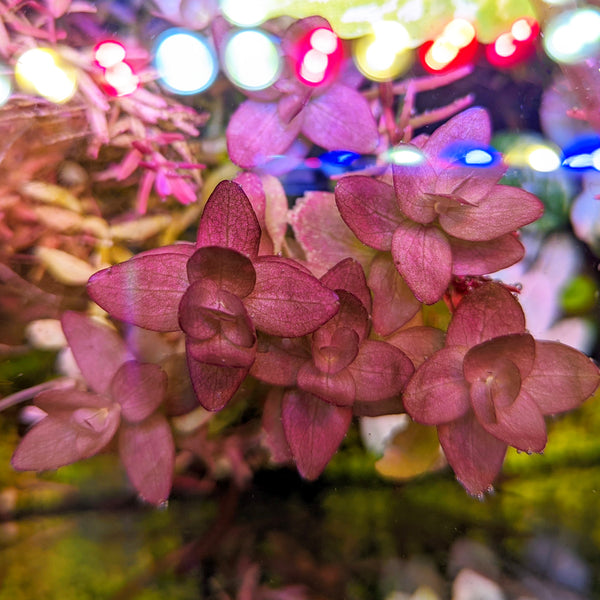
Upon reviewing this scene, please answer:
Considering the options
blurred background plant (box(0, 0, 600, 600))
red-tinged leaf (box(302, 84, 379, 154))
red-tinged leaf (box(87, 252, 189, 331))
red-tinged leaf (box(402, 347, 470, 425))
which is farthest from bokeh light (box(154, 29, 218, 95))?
red-tinged leaf (box(402, 347, 470, 425))

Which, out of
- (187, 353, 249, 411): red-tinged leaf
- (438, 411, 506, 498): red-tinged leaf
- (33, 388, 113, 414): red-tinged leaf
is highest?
Result: (187, 353, 249, 411): red-tinged leaf

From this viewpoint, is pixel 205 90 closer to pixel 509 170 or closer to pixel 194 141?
pixel 194 141

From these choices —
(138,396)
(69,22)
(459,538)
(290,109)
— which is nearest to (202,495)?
(138,396)

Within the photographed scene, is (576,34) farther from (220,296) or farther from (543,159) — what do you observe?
(220,296)

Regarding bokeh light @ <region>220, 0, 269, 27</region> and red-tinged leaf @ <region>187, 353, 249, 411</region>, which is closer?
red-tinged leaf @ <region>187, 353, 249, 411</region>

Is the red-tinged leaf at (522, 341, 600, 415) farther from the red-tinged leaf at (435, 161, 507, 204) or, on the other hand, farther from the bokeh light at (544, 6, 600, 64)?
the bokeh light at (544, 6, 600, 64)

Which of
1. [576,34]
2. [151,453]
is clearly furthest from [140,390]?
[576,34]

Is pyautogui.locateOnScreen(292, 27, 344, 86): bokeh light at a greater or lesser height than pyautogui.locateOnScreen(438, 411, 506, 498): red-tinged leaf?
greater

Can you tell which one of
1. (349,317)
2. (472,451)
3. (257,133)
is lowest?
(472,451)
